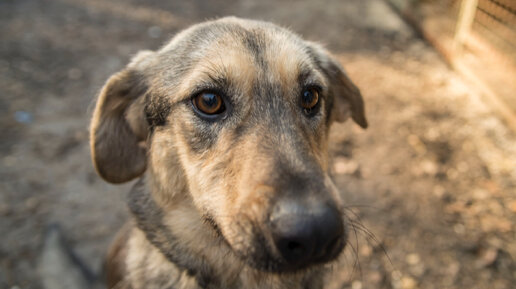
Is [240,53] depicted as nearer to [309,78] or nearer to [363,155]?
[309,78]

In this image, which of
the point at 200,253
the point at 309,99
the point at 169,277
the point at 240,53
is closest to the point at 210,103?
the point at 240,53

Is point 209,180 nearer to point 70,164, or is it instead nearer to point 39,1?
point 70,164

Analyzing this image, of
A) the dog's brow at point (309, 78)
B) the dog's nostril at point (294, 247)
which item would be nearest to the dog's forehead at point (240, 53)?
the dog's brow at point (309, 78)

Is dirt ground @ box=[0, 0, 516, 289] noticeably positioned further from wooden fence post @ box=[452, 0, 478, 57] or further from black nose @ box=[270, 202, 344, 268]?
black nose @ box=[270, 202, 344, 268]

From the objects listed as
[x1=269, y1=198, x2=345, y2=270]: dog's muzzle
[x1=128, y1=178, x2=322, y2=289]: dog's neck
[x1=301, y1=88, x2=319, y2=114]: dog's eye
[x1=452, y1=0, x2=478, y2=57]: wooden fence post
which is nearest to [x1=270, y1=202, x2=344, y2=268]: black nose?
[x1=269, y1=198, x2=345, y2=270]: dog's muzzle

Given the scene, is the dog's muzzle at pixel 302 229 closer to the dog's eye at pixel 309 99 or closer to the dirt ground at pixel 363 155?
the dirt ground at pixel 363 155
